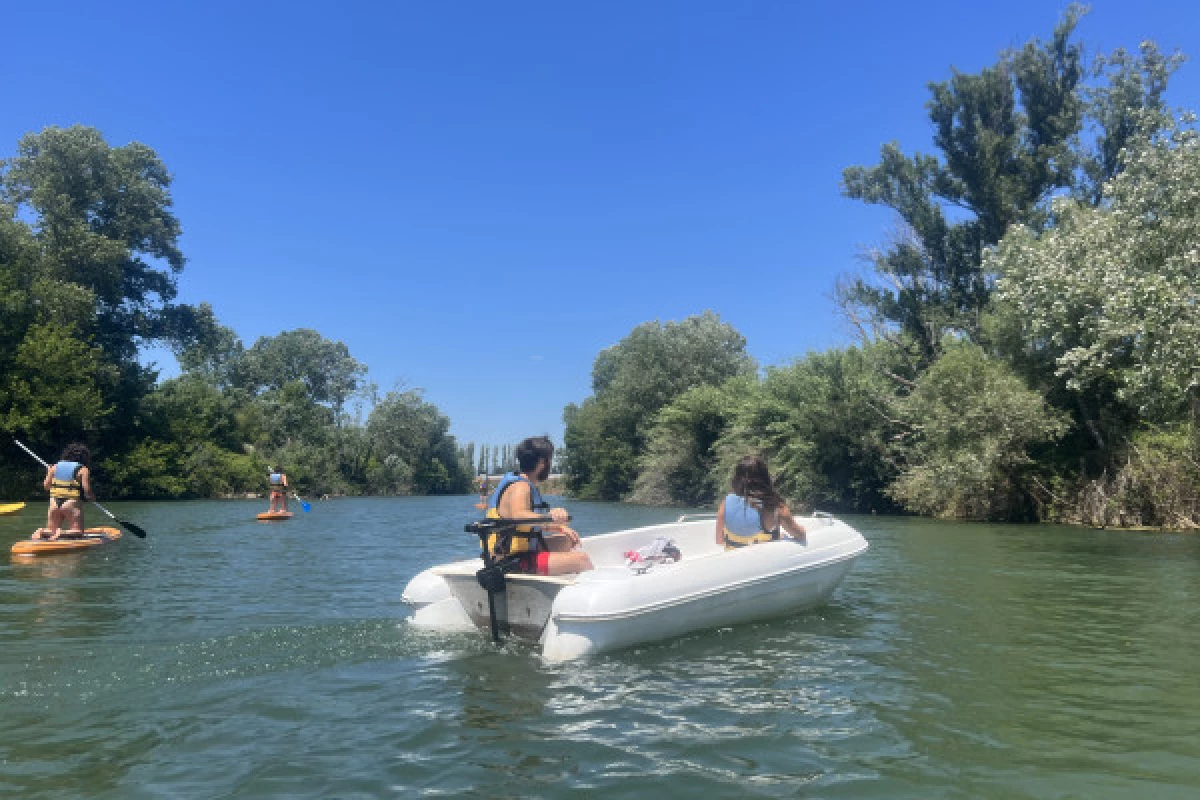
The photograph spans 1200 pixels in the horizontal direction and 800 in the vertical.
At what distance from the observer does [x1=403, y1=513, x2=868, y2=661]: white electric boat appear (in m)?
5.21

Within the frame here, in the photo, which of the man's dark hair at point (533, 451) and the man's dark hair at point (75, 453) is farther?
the man's dark hair at point (75, 453)

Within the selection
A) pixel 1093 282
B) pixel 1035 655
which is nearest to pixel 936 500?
pixel 1093 282

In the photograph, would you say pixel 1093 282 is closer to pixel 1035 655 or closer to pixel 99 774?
pixel 1035 655

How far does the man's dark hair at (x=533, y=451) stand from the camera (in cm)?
606

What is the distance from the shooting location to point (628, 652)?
5504 mm

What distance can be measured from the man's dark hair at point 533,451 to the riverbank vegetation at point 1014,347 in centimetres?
1112

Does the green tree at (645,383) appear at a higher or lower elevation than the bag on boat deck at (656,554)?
higher

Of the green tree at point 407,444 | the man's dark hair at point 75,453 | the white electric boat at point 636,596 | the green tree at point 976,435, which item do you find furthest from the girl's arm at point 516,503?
the green tree at point 407,444

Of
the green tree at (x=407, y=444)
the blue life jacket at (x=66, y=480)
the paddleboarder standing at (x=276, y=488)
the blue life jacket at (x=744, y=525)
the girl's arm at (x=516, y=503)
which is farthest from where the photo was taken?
the green tree at (x=407, y=444)

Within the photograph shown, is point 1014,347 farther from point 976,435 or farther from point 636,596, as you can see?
point 636,596

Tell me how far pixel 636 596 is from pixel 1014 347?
1840cm

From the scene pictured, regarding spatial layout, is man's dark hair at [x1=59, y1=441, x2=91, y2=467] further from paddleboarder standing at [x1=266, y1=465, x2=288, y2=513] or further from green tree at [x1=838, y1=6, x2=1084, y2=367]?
green tree at [x1=838, y1=6, x2=1084, y2=367]

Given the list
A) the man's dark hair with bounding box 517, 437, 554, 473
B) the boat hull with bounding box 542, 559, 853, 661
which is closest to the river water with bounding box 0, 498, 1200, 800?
the boat hull with bounding box 542, 559, 853, 661

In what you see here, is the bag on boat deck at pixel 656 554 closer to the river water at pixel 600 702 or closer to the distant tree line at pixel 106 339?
the river water at pixel 600 702
